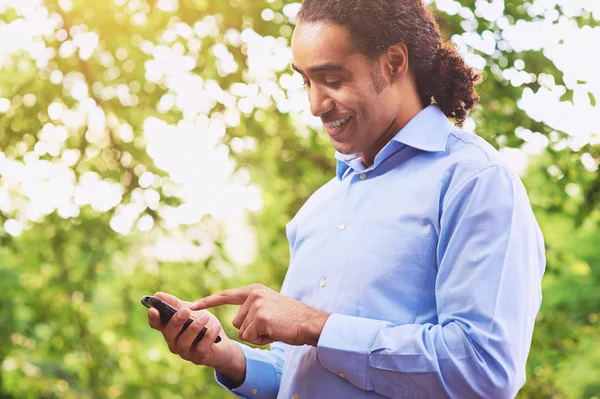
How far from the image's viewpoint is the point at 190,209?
5.82 m

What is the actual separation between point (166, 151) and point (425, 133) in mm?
3999

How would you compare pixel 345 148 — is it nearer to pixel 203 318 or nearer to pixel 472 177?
pixel 472 177

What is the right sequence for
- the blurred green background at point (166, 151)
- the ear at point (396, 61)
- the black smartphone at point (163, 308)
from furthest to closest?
the blurred green background at point (166, 151), the ear at point (396, 61), the black smartphone at point (163, 308)

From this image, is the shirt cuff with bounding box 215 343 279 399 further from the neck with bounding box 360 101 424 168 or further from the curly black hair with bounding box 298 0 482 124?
the curly black hair with bounding box 298 0 482 124

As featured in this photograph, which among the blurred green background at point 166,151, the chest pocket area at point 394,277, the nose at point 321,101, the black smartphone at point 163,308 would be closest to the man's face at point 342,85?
the nose at point 321,101

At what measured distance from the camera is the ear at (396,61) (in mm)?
1905

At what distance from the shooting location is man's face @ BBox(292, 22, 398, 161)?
1.83 meters

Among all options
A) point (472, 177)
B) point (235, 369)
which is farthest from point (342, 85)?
point (235, 369)

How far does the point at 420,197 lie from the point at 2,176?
414 centimetres

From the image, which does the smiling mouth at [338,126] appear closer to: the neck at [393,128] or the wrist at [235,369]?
A: the neck at [393,128]

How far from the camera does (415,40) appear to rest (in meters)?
1.96

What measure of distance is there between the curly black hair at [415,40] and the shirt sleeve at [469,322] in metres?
0.44

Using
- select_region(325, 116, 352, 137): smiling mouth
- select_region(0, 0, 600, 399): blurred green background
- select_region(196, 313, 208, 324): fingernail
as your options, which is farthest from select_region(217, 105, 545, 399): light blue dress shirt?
select_region(0, 0, 600, 399): blurred green background

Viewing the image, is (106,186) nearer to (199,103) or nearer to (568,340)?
(199,103)
